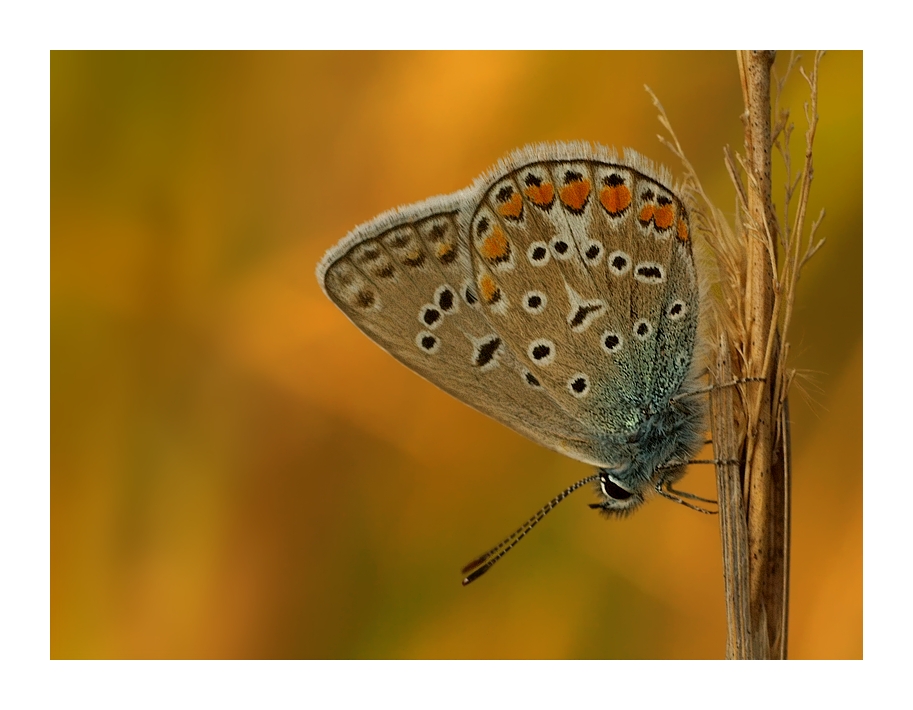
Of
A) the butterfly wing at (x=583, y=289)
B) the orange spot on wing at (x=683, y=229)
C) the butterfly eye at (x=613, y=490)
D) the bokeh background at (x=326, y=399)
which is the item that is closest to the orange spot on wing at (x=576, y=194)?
the butterfly wing at (x=583, y=289)

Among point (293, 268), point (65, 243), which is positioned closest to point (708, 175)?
point (293, 268)

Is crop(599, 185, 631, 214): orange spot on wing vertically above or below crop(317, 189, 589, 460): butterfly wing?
above

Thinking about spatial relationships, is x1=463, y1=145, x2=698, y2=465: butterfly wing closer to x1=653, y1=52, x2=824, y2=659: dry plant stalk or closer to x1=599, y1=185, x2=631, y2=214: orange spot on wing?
x1=599, y1=185, x2=631, y2=214: orange spot on wing

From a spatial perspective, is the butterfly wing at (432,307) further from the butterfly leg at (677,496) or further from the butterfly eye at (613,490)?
the butterfly leg at (677,496)

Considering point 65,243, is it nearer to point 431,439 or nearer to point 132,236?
point 132,236

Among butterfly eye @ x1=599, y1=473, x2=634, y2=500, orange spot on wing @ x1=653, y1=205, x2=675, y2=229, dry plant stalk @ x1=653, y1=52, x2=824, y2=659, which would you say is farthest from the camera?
butterfly eye @ x1=599, y1=473, x2=634, y2=500

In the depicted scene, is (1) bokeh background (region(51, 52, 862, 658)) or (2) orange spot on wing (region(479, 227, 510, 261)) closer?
(2) orange spot on wing (region(479, 227, 510, 261))

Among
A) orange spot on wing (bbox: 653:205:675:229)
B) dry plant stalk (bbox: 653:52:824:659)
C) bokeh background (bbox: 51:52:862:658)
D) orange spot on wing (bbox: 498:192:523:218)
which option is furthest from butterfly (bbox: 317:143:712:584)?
bokeh background (bbox: 51:52:862:658)
